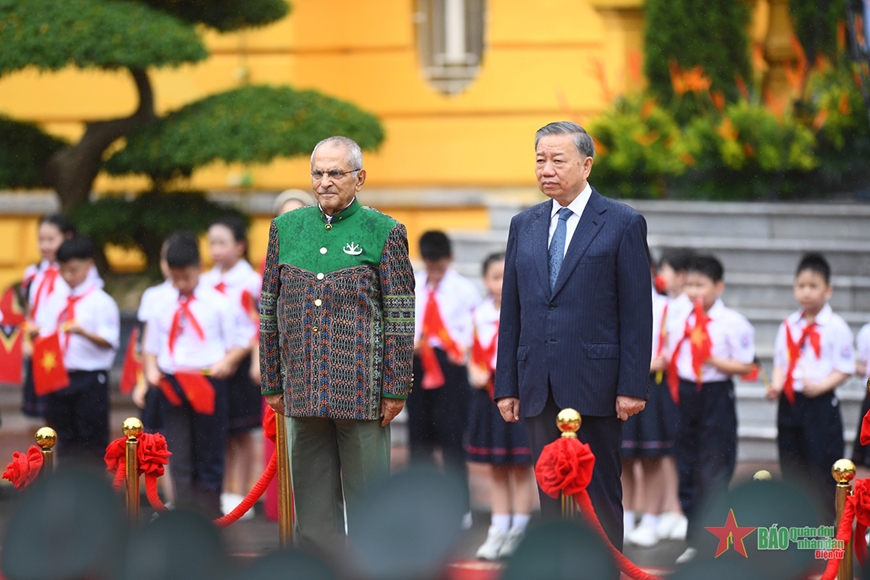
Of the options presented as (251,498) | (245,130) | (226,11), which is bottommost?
(251,498)

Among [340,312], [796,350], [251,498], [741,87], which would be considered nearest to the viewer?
[340,312]

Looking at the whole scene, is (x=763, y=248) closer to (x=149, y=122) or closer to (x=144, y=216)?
(x=144, y=216)

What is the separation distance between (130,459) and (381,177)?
26.5ft

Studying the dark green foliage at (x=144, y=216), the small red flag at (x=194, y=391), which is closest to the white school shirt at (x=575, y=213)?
the small red flag at (x=194, y=391)

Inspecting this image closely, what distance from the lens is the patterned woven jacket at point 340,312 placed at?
4.62 metres

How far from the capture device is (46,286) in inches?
319

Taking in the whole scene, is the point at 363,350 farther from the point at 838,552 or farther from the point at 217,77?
the point at 217,77

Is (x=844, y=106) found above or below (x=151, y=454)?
above

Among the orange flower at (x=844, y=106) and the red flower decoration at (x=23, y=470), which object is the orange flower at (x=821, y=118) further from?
the red flower decoration at (x=23, y=470)

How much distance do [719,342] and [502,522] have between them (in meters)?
1.55

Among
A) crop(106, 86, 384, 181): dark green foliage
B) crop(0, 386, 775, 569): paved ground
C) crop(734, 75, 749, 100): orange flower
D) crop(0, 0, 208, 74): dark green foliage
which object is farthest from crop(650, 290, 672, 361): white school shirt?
crop(734, 75, 749, 100): orange flower

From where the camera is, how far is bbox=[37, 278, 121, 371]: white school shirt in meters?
7.74

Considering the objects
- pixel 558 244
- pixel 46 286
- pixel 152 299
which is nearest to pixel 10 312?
pixel 46 286

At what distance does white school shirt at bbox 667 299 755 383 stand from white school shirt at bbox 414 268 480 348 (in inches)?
53.2
